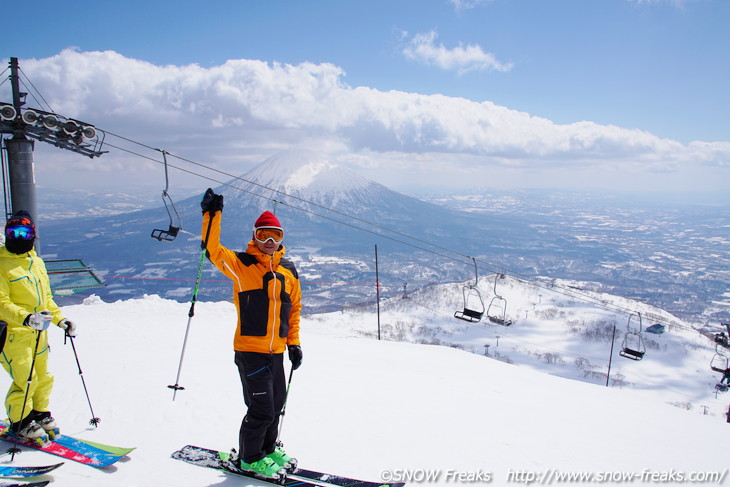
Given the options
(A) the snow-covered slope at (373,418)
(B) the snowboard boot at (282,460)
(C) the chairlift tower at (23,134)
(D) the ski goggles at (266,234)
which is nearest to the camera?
(D) the ski goggles at (266,234)

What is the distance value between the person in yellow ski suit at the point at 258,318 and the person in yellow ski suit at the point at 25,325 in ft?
6.92

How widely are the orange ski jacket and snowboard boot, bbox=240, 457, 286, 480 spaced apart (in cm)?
122

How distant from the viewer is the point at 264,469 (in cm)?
427

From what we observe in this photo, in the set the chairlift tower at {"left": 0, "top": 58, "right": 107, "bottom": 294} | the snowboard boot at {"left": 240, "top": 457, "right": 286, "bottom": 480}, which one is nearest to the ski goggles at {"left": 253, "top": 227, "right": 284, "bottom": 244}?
the snowboard boot at {"left": 240, "top": 457, "right": 286, "bottom": 480}

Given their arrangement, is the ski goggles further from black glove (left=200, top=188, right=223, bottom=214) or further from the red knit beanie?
black glove (left=200, top=188, right=223, bottom=214)

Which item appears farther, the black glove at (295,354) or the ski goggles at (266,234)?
the black glove at (295,354)

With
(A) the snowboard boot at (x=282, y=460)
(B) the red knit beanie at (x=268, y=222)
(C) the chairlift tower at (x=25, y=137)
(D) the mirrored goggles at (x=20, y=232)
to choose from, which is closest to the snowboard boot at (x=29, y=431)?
(D) the mirrored goggles at (x=20, y=232)

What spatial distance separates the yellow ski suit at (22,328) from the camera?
4.30 metres

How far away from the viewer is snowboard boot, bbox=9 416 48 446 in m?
4.50

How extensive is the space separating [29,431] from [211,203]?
11.0ft

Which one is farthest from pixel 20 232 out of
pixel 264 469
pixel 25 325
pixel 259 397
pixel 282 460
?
pixel 282 460

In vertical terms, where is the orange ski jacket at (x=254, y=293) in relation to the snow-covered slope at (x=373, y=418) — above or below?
above

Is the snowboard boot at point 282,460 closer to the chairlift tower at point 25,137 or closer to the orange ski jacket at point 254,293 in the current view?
the orange ski jacket at point 254,293

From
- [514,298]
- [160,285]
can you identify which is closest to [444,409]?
[514,298]
